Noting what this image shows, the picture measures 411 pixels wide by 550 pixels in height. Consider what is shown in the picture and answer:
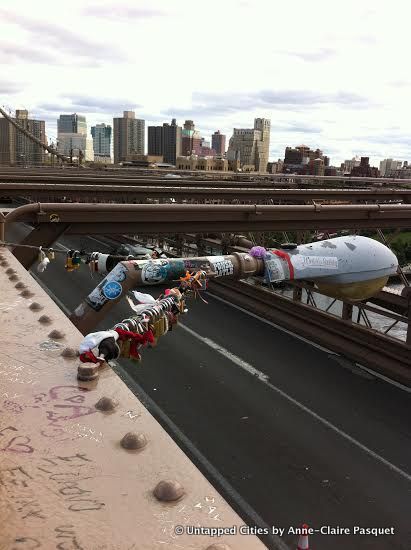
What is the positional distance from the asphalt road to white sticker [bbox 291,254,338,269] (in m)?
3.94

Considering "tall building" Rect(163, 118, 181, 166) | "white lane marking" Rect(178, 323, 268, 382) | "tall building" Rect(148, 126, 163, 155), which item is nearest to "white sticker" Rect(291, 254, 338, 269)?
"white lane marking" Rect(178, 323, 268, 382)

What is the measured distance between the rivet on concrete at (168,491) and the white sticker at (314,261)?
5160 millimetres

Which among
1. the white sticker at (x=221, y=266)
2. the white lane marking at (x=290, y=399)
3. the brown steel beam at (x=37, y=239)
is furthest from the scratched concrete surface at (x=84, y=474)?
the white lane marking at (x=290, y=399)

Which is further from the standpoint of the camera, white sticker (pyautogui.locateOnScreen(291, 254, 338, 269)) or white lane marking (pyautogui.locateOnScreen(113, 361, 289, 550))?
white lane marking (pyautogui.locateOnScreen(113, 361, 289, 550))

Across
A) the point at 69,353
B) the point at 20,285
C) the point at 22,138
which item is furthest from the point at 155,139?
the point at 69,353

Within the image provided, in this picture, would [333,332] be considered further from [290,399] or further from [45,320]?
[45,320]

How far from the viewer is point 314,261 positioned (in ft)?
21.6

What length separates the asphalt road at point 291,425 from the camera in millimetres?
7469

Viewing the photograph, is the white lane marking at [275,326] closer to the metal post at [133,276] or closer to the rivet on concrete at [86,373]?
the metal post at [133,276]

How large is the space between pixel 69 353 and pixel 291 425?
8343 millimetres

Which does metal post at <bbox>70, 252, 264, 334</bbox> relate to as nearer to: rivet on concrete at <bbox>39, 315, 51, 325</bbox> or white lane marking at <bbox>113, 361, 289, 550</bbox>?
rivet on concrete at <bbox>39, 315, 51, 325</bbox>

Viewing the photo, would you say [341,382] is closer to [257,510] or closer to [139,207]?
[257,510]

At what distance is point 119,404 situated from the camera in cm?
208

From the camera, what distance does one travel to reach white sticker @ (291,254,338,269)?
21.2 feet
